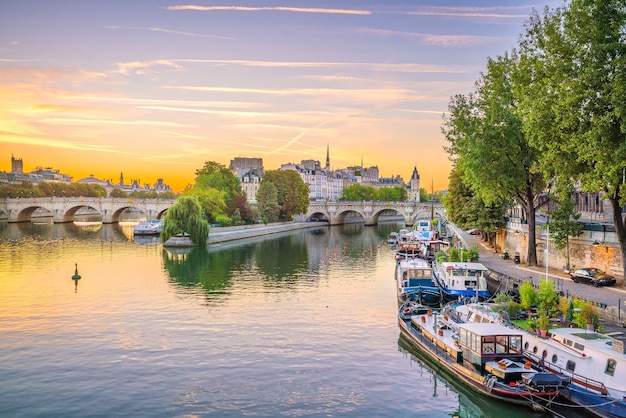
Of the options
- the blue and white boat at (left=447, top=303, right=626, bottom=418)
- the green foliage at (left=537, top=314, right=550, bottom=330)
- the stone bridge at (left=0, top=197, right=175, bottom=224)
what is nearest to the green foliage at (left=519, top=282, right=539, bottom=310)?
the green foliage at (left=537, top=314, right=550, bottom=330)

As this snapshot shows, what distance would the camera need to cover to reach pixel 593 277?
3114 cm

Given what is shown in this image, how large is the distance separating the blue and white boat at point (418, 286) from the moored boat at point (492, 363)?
935cm

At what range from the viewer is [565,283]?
32.1 meters

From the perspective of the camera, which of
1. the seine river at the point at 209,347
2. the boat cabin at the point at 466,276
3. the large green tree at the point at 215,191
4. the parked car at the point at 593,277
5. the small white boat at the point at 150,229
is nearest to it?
the seine river at the point at 209,347

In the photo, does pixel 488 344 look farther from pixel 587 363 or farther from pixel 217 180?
pixel 217 180

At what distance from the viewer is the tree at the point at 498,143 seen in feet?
120

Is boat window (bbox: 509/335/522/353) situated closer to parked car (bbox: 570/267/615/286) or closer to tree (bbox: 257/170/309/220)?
parked car (bbox: 570/267/615/286)

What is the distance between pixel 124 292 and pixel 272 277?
39.4 ft

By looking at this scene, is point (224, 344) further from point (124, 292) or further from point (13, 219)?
point (13, 219)

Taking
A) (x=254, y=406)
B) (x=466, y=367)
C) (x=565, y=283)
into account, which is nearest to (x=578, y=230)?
(x=565, y=283)

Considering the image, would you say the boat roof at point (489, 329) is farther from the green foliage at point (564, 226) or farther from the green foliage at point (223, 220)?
the green foliage at point (223, 220)

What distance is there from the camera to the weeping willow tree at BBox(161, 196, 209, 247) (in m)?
67.6

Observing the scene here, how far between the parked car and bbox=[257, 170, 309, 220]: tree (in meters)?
74.6

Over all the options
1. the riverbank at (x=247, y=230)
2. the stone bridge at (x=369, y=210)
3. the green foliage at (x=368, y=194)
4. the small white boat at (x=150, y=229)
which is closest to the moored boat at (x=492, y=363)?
the riverbank at (x=247, y=230)
